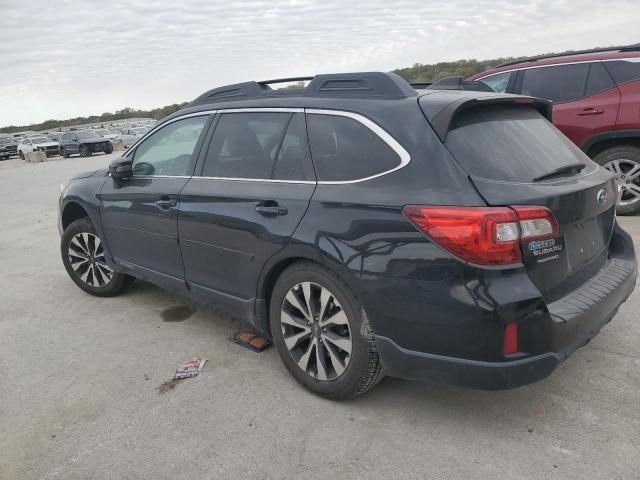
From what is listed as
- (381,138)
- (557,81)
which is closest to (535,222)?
(381,138)

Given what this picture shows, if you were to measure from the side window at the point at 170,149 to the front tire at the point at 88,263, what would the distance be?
937 mm

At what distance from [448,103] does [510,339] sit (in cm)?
117

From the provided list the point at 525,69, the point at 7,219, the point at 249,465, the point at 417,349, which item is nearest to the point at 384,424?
the point at 417,349

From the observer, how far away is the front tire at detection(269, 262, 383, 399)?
9.05 ft

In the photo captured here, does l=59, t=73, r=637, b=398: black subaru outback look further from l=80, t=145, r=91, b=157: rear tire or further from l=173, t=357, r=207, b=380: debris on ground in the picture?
l=80, t=145, r=91, b=157: rear tire

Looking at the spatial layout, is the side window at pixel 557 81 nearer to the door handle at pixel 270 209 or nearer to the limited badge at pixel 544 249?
the limited badge at pixel 544 249

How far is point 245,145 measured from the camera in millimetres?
3461

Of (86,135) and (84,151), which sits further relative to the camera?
(86,135)

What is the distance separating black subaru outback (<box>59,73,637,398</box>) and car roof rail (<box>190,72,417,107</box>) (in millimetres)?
10

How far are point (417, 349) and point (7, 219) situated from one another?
31.2 ft

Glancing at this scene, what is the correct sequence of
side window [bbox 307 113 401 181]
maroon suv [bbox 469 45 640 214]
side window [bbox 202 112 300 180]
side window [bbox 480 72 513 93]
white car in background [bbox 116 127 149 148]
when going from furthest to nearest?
white car in background [bbox 116 127 149 148], side window [bbox 480 72 513 93], maroon suv [bbox 469 45 640 214], side window [bbox 202 112 300 180], side window [bbox 307 113 401 181]

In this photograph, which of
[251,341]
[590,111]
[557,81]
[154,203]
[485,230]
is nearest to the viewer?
[485,230]

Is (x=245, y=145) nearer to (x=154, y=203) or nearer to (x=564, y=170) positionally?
(x=154, y=203)

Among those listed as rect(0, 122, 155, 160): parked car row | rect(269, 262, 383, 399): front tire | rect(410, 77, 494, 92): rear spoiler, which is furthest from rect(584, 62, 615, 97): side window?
rect(0, 122, 155, 160): parked car row
